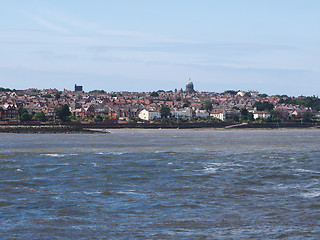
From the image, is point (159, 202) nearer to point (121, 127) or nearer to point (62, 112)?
point (121, 127)

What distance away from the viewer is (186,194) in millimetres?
24859

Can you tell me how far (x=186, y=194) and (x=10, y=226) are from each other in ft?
30.3

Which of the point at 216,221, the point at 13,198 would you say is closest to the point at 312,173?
the point at 216,221

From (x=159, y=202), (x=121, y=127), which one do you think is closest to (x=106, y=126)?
(x=121, y=127)

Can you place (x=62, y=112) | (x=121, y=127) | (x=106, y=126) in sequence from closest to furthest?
(x=106, y=126) → (x=121, y=127) → (x=62, y=112)

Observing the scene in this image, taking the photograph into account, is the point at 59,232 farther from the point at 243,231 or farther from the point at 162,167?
the point at 162,167

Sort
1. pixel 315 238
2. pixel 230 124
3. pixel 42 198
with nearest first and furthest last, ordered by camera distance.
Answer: pixel 315 238, pixel 42 198, pixel 230 124

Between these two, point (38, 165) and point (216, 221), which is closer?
point (216, 221)

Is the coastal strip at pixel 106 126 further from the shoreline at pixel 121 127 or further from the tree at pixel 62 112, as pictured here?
the tree at pixel 62 112

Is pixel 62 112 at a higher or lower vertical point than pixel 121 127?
higher

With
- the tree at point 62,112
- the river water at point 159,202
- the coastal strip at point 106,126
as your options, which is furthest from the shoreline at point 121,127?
the river water at point 159,202

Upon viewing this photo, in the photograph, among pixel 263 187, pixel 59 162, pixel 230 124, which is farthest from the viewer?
pixel 230 124

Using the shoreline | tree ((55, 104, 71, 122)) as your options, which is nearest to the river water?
the shoreline

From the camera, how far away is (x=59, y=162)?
41.7 m
